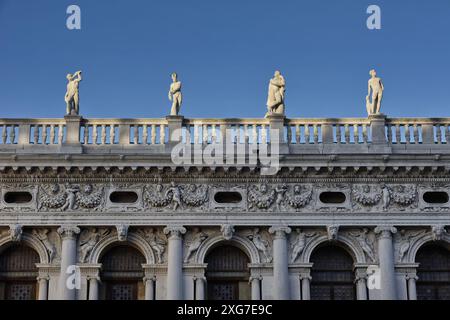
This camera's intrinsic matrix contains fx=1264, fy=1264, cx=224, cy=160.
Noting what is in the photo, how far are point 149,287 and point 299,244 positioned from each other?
176 inches

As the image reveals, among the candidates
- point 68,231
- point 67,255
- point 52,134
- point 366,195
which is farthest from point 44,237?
point 366,195

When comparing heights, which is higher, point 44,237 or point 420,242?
point 44,237

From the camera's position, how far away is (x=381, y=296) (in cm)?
3578

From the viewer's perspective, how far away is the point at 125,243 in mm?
36438

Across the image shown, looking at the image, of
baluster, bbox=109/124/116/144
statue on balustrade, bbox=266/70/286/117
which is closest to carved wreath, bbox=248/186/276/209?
statue on balustrade, bbox=266/70/286/117

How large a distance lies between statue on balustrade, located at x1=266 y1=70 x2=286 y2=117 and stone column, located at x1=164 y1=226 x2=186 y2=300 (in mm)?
4602

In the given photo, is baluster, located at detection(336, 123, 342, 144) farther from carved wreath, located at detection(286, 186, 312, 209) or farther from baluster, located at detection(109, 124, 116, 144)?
baluster, located at detection(109, 124, 116, 144)

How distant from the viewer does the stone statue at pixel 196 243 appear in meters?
36.2

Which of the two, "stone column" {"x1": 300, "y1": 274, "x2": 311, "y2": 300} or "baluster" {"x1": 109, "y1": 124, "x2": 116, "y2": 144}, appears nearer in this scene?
"stone column" {"x1": 300, "y1": 274, "x2": 311, "y2": 300}

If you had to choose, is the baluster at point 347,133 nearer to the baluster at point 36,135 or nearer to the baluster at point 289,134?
the baluster at point 289,134

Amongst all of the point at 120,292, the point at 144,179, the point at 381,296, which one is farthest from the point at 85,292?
the point at 381,296

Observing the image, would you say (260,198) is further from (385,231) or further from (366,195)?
(385,231)

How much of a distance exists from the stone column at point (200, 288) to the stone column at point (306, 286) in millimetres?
2795

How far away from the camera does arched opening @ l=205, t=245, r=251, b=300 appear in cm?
3638
